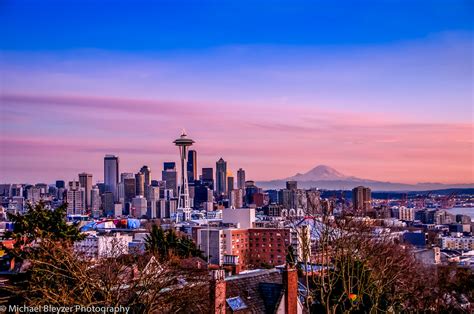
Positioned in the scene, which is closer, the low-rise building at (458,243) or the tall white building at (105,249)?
the tall white building at (105,249)

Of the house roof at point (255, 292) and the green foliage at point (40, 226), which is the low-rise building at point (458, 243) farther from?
the green foliage at point (40, 226)

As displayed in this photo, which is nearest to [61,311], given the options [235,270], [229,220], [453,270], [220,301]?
[220,301]

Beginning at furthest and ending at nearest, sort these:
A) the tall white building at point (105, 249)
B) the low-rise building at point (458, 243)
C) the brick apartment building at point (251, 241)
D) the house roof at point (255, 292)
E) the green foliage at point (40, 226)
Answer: the low-rise building at point (458, 243) < the brick apartment building at point (251, 241) < the green foliage at point (40, 226) < the house roof at point (255, 292) < the tall white building at point (105, 249)

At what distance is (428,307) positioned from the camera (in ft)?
89.1

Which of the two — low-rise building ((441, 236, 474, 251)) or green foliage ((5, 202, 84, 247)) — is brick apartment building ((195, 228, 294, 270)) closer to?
low-rise building ((441, 236, 474, 251))

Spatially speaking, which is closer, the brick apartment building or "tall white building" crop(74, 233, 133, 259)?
"tall white building" crop(74, 233, 133, 259)

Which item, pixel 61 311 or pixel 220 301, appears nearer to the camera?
pixel 61 311

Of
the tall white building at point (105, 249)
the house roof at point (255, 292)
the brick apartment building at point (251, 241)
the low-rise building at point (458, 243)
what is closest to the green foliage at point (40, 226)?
the tall white building at point (105, 249)

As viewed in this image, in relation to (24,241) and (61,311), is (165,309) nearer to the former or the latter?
(61,311)

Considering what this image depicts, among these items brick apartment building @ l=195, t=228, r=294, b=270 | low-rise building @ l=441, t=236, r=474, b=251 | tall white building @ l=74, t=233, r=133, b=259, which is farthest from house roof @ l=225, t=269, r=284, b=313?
low-rise building @ l=441, t=236, r=474, b=251

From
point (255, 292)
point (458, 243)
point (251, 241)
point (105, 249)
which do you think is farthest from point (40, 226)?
point (458, 243)

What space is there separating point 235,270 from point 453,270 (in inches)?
702

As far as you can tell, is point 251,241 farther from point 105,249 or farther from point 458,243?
point 105,249

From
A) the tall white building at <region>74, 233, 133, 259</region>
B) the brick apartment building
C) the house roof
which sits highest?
the tall white building at <region>74, 233, 133, 259</region>
